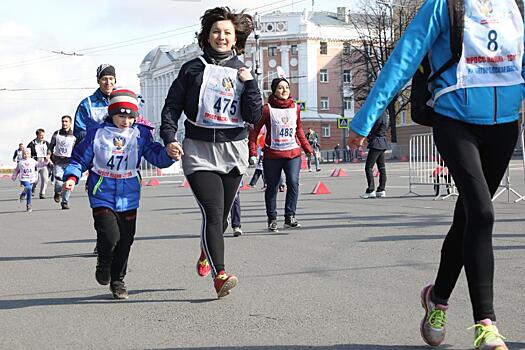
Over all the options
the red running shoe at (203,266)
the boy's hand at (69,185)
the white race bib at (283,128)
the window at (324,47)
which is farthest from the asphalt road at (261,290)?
the window at (324,47)

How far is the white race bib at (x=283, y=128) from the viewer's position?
11758 millimetres

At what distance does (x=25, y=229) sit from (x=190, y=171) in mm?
7968

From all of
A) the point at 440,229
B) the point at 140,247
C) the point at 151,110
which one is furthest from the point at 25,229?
the point at 151,110

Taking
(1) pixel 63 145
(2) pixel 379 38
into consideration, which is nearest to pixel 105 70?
(1) pixel 63 145

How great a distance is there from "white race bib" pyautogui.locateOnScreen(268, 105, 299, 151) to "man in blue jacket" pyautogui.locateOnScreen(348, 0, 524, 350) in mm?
7210

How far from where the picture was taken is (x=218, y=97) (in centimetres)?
664

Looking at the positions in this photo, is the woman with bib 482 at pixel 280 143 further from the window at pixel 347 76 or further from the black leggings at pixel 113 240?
the window at pixel 347 76

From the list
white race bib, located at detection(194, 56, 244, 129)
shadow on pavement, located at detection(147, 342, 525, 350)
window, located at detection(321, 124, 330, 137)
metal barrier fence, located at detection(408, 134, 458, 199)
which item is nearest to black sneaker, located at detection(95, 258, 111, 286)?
white race bib, located at detection(194, 56, 244, 129)

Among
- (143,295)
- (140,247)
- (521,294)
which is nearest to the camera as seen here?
(521,294)

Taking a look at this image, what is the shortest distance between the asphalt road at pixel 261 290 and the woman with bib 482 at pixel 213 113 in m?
0.64

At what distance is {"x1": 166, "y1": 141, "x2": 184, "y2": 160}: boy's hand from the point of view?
6316 mm

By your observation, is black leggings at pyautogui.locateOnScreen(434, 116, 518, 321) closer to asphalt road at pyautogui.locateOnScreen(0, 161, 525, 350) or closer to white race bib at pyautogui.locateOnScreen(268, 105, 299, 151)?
asphalt road at pyautogui.locateOnScreen(0, 161, 525, 350)

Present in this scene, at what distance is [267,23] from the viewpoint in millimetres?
108562

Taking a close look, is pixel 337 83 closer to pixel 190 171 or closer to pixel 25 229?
pixel 25 229
